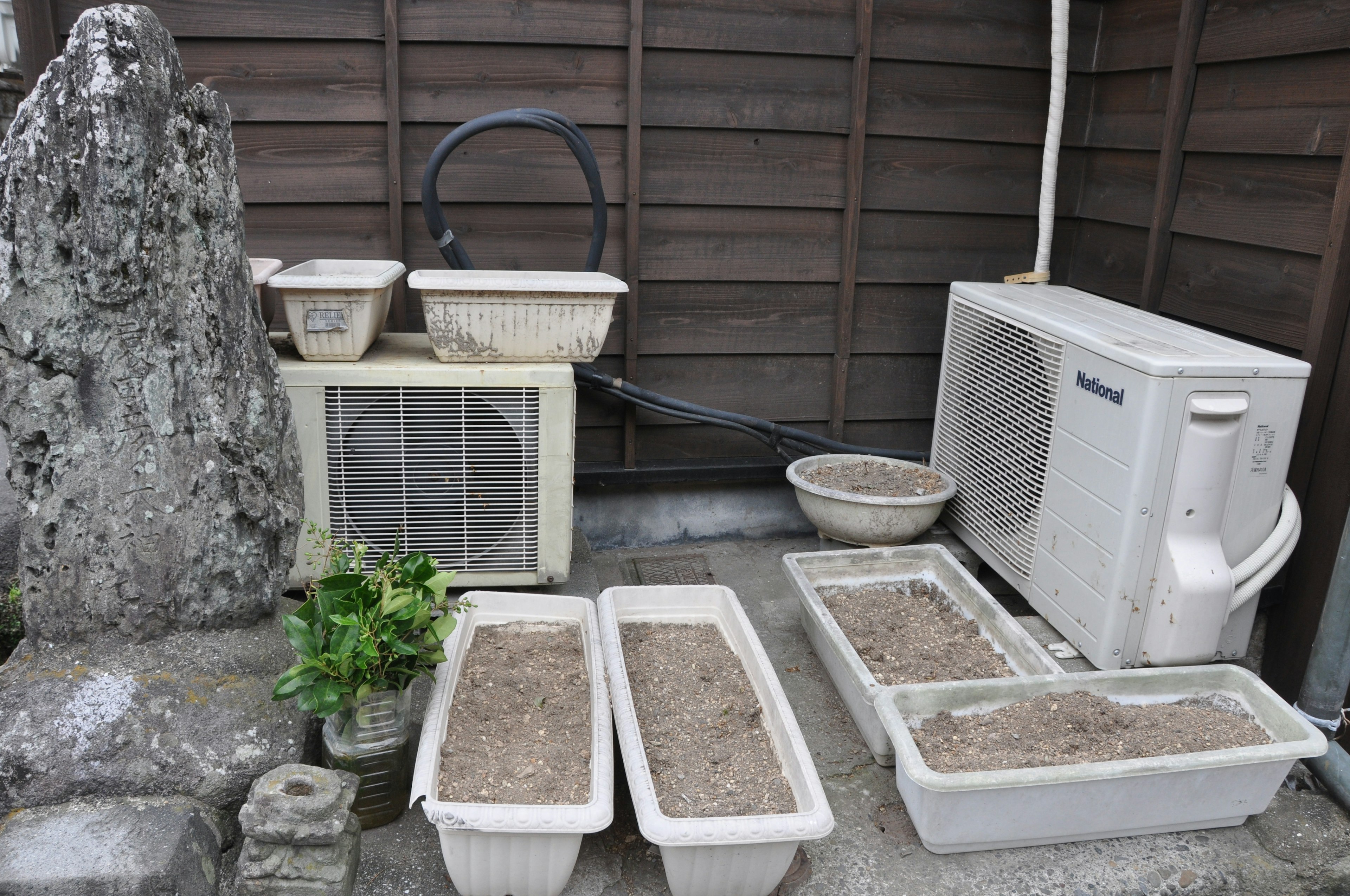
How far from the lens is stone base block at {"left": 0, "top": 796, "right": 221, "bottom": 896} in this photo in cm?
181

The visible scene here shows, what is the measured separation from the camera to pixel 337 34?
317 cm

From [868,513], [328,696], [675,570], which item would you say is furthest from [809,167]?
[328,696]

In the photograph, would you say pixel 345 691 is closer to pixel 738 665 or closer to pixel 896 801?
pixel 738 665

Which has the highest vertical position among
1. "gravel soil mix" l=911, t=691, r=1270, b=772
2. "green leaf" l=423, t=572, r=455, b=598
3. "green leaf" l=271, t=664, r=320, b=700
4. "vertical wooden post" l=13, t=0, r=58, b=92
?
"vertical wooden post" l=13, t=0, r=58, b=92

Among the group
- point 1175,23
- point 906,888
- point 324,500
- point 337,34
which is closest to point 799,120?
point 1175,23

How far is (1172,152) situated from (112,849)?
3.55 m

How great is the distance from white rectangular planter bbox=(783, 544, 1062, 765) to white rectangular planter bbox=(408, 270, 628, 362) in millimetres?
1002

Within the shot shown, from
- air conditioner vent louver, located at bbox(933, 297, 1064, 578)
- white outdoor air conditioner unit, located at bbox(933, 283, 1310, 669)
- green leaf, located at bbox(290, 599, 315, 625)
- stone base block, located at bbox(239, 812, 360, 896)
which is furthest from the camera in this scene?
air conditioner vent louver, located at bbox(933, 297, 1064, 578)

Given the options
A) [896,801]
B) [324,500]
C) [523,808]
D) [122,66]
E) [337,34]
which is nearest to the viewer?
[523,808]

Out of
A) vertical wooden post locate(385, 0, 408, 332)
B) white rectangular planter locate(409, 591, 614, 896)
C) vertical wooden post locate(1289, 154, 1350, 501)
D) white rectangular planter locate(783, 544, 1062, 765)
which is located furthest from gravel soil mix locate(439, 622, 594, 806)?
vertical wooden post locate(1289, 154, 1350, 501)

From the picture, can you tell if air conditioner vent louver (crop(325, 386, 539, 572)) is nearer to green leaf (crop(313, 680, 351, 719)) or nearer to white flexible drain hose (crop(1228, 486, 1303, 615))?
green leaf (crop(313, 680, 351, 719))

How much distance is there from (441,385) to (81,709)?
1.21 m

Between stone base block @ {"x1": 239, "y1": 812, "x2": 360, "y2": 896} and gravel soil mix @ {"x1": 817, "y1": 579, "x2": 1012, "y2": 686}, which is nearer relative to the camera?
stone base block @ {"x1": 239, "y1": 812, "x2": 360, "y2": 896}

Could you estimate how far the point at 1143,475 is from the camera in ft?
8.02
